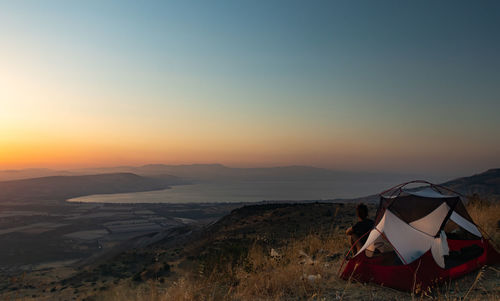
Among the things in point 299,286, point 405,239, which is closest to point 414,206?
point 405,239

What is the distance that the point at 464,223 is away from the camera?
764 cm

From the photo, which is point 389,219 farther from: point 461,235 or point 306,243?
point 306,243

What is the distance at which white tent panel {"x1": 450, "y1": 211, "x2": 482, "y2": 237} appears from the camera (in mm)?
7520

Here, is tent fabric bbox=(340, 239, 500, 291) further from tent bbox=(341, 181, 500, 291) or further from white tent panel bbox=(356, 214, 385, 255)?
white tent panel bbox=(356, 214, 385, 255)

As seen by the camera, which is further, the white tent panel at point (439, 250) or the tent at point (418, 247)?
the white tent panel at point (439, 250)

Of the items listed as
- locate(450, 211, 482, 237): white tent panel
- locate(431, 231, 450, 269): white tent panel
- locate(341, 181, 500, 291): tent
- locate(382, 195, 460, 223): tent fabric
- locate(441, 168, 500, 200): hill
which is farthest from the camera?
locate(441, 168, 500, 200): hill

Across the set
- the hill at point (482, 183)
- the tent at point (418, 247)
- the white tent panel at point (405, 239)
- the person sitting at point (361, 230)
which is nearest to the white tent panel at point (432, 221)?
the tent at point (418, 247)

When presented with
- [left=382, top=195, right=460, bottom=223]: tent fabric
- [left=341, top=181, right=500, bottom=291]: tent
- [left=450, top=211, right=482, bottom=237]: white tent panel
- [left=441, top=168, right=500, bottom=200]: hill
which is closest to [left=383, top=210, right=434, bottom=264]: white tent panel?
[left=341, top=181, right=500, bottom=291]: tent

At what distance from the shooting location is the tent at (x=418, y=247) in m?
6.07

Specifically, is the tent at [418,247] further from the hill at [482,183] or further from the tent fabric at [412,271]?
the hill at [482,183]

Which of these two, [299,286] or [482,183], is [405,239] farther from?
[482,183]

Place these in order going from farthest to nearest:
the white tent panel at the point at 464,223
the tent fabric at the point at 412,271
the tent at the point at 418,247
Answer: the white tent panel at the point at 464,223, the tent at the point at 418,247, the tent fabric at the point at 412,271

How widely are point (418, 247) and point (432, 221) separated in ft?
3.35

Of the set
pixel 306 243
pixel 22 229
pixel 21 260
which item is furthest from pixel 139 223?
pixel 306 243
